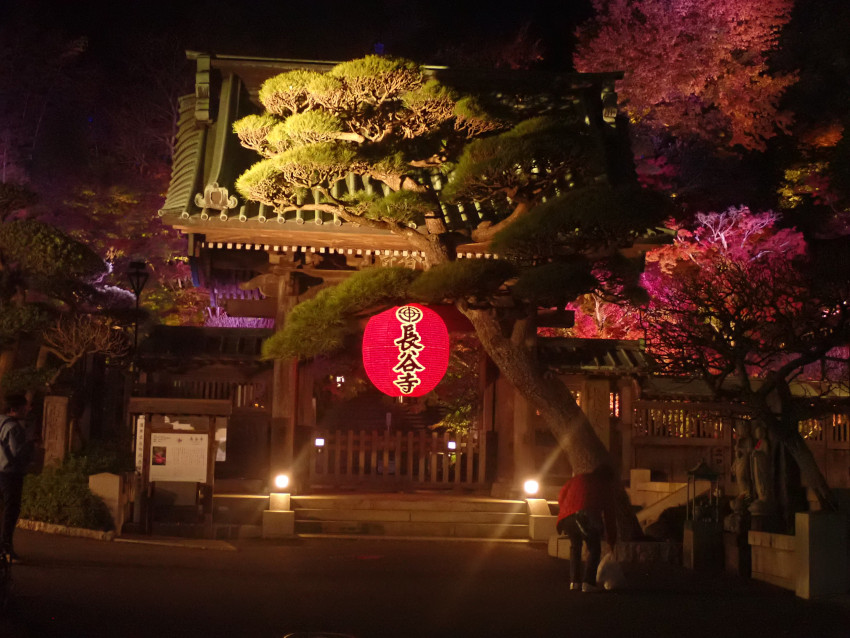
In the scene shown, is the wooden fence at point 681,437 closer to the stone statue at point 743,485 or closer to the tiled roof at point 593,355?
the tiled roof at point 593,355

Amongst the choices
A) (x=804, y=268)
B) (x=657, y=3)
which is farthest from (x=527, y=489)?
(x=657, y=3)

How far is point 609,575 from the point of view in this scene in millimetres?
10781

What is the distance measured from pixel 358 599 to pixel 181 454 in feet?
21.6

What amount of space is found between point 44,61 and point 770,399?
31673mm

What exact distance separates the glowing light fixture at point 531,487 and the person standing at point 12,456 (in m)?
9.54

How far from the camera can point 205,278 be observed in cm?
1809

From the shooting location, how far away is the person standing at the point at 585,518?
34.8ft

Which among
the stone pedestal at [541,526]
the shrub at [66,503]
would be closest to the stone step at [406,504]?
the stone pedestal at [541,526]

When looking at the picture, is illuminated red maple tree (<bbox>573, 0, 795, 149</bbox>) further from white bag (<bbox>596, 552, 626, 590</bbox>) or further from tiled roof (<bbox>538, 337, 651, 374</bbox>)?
white bag (<bbox>596, 552, 626, 590</bbox>)

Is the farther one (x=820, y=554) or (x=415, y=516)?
(x=415, y=516)

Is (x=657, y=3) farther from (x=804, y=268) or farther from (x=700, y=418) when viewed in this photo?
(x=700, y=418)

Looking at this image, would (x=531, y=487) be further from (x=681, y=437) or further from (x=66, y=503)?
(x=66, y=503)

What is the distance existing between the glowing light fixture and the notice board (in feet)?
19.0

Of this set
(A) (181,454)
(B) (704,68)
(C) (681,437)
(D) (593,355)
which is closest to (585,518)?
(A) (181,454)
